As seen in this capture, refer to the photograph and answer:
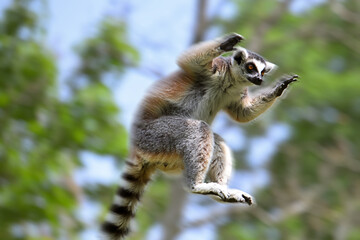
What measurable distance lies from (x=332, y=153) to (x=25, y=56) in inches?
642

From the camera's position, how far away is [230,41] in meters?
5.07

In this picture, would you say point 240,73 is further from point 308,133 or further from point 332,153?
point 308,133

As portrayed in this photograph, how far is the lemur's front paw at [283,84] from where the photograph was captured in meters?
5.42

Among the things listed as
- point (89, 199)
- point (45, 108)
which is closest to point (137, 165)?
point (45, 108)

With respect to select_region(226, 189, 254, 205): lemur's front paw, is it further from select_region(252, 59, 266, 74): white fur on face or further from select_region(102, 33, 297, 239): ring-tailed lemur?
select_region(252, 59, 266, 74): white fur on face

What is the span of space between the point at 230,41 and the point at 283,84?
0.85 m

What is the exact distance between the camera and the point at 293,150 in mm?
28406

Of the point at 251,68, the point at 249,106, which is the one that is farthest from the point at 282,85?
the point at 249,106

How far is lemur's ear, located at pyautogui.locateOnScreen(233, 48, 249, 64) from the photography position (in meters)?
5.83

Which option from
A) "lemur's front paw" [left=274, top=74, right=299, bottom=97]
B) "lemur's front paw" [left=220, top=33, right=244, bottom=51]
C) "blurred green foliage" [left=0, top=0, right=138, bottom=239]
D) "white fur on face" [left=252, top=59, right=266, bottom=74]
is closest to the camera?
"lemur's front paw" [left=220, top=33, right=244, bottom=51]

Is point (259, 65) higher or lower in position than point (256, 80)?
higher

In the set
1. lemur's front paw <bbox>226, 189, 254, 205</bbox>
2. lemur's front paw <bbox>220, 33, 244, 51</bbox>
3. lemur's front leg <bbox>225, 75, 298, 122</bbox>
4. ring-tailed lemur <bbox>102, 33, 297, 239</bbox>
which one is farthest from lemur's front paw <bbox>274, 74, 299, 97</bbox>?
lemur's front paw <bbox>226, 189, 254, 205</bbox>

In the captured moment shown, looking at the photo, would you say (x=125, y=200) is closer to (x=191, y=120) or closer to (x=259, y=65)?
(x=191, y=120)

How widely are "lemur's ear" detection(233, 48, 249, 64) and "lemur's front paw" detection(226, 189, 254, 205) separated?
1.48 metres
